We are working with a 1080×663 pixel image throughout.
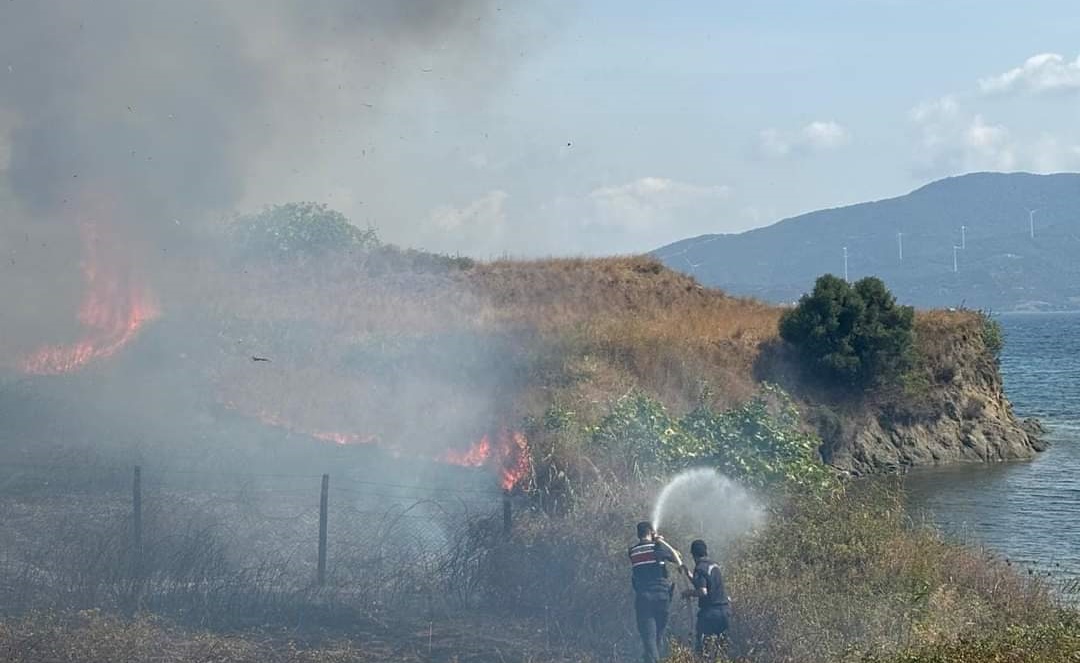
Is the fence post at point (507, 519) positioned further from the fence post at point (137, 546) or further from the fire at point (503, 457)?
the fence post at point (137, 546)

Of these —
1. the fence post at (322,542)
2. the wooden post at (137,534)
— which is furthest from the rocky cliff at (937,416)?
the wooden post at (137,534)

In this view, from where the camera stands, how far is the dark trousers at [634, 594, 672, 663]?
599 inches

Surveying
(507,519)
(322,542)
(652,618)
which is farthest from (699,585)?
(322,542)

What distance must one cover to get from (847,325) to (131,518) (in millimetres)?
30988

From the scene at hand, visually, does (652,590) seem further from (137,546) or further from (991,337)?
(991,337)

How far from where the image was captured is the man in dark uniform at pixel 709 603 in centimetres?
1480

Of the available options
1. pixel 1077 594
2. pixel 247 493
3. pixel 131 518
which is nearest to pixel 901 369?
pixel 1077 594

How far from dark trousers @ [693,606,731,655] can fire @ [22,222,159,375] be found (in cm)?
2131

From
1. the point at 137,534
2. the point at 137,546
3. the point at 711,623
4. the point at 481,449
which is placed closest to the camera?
the point at 711,623

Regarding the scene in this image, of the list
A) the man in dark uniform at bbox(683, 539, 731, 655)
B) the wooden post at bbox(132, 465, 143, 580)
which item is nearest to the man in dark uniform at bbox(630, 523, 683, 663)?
the man in dark uniform at bbox(683, 539, 731, 655)

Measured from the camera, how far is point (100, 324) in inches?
1266

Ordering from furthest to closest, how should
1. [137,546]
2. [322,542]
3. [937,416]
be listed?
[937,416], [322,542], [137,546]

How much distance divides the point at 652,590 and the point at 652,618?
0.36 meters

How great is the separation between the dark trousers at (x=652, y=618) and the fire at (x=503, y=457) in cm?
691
